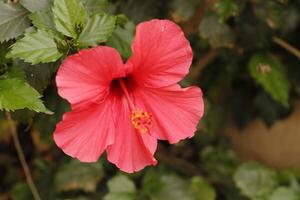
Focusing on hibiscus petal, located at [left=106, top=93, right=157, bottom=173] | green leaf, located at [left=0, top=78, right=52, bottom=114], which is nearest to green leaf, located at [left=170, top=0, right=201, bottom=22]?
hibiscus petal, located at [left=106, top=93, right=157, bottom=173]

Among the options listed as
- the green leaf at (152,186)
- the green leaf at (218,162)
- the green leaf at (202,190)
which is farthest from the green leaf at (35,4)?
the green leaf at (218,162)

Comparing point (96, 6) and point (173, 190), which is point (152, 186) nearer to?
point (173, 190)

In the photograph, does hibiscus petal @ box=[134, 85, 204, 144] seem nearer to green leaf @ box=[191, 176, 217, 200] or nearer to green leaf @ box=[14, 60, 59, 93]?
green leaf @ box=[14, 60, 59, 93]

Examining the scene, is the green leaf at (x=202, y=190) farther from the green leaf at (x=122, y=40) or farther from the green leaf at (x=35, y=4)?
the green leaf at (x=35, y=4)

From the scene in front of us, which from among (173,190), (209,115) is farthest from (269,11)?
(173,190)

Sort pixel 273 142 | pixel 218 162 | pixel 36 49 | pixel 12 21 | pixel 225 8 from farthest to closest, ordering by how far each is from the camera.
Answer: pixel 273 142 → pixel 218 162 → pixel 225 8 → pixel 12 21 → pixel 36 49
